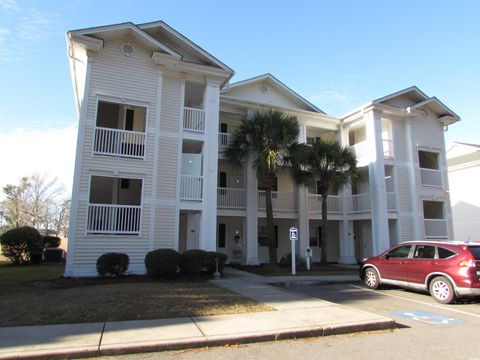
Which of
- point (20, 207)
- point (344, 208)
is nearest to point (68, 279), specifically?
point (344, 208)

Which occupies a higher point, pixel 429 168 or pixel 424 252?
pixel 429 168

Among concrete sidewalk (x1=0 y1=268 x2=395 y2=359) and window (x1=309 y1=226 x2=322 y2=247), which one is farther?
window (x1=309 y1=226 x2=322 y2=247)

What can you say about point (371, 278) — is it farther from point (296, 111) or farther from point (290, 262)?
point (296, 111)

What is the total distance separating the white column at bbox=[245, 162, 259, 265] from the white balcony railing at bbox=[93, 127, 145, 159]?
6.50 metres

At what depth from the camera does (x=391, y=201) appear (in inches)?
861

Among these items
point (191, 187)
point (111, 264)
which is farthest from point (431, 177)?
point (111, 264)

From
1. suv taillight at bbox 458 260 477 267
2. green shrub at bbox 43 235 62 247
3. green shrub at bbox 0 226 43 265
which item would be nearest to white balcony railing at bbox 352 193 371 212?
suv taillight at bbox 458 260 477 267

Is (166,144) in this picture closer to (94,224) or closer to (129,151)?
(129,151)

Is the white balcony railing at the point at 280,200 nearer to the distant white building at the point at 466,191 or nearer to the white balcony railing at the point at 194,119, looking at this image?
the white balcony railing at the point at 194,119

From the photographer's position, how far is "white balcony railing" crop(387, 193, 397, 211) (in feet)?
71.3

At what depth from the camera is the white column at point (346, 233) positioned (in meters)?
22.8

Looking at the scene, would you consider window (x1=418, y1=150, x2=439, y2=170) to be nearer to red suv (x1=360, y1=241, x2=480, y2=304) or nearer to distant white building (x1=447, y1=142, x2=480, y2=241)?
distant white building (x1=447, y1=142, x2=480, y2=241)

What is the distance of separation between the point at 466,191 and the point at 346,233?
1328 centimetres

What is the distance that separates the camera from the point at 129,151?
15.5 metres
